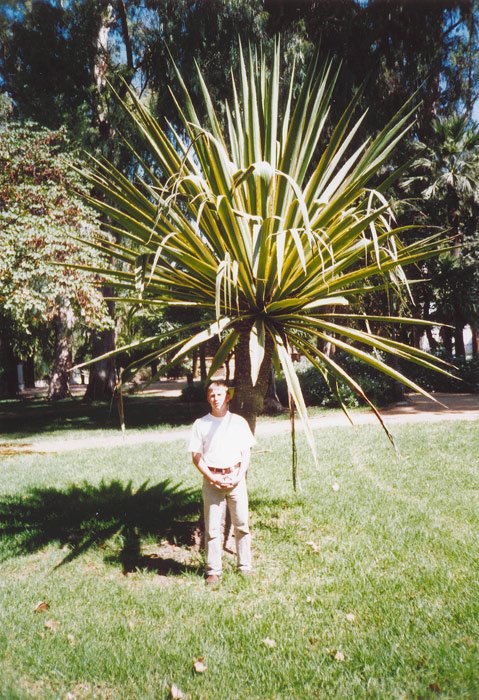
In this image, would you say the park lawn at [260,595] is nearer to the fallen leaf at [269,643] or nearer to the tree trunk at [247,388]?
the fallen leaf at [269,643]

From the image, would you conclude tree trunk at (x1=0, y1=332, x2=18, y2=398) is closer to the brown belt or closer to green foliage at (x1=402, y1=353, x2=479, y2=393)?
green foliage at (x1=402, y1=353, x2=479, y2=393)

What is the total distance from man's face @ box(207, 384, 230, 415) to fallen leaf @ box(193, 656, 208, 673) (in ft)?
5.38

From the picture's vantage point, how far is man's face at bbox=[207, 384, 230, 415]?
4060mm

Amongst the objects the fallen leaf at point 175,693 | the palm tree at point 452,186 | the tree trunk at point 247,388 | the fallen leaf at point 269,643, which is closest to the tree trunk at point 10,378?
the palm tree at point 452,186

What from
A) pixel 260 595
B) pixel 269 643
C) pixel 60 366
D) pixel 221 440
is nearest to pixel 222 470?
pixel 221 440

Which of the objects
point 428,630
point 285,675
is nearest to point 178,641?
point 285,675

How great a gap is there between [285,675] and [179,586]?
1.35 metres

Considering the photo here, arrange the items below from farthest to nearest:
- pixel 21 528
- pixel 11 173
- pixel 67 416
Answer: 1. pixel 67 416
2. pixel 11 173
3. pixel 21 528

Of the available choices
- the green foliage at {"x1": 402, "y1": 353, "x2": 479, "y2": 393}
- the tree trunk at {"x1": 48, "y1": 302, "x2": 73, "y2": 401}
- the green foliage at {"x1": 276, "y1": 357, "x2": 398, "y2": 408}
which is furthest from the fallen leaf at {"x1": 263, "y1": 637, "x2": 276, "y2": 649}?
the tree trunk at {"x1": 48, "y1": 302, "x2": 73, "y2": 401}

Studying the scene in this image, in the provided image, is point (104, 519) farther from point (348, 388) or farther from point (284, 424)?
point (348, 388)

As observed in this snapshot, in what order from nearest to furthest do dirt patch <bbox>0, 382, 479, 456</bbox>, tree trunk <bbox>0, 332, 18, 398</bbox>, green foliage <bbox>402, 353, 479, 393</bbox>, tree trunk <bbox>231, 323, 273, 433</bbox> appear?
1. tree trunk <bbox>231, 323, 273, 433</bbox>
2. dirt patch <bbox>0, 382, 479, 456</bbox>
3. green foliage <bbox>402, 353, 479, 393</bbox>
4. tree trunk <bbox>0, 332, 18, 398</bbox>

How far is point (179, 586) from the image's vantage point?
13.3ft

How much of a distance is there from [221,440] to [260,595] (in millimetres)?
1123

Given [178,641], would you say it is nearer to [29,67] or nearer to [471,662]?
[471,662]
